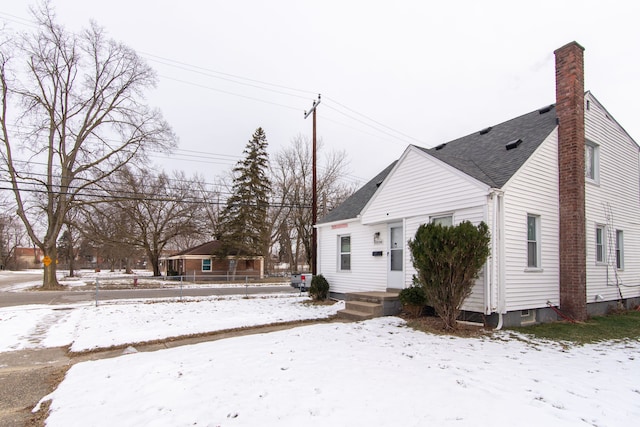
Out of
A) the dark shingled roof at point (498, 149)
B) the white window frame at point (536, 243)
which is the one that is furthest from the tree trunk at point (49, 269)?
the white window frame at point (536, 243)

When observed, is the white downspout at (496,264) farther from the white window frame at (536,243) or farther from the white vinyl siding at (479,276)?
the white window frame at (536,243)

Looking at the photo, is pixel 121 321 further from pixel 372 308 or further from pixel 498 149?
pixel 498 149

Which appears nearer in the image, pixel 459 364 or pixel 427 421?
pixel 427 421

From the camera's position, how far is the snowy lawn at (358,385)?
351 centimetres

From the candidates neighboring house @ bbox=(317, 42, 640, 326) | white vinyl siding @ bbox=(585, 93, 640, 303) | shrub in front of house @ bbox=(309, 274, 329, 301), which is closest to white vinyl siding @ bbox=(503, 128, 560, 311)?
neighboring house @ bbox=(317, 42, 640, 326)

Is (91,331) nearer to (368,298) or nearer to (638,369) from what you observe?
(368,298)

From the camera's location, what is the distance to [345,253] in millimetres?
13164

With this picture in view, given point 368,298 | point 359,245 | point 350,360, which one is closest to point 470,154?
point 359,245

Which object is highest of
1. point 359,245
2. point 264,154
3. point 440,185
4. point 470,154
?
point 264,154

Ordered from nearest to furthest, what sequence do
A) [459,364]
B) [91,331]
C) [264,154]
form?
[459,364], [91,331], [264,154]

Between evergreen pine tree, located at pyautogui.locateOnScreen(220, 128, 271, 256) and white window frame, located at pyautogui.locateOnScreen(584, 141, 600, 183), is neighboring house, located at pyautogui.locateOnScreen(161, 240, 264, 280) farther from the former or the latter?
white window frame, located at pyautogui.locateOnScreen(584, 141, 600, 183)

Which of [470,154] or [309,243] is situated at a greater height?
[470,154]

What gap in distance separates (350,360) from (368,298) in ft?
15.0

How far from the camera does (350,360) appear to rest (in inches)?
207
